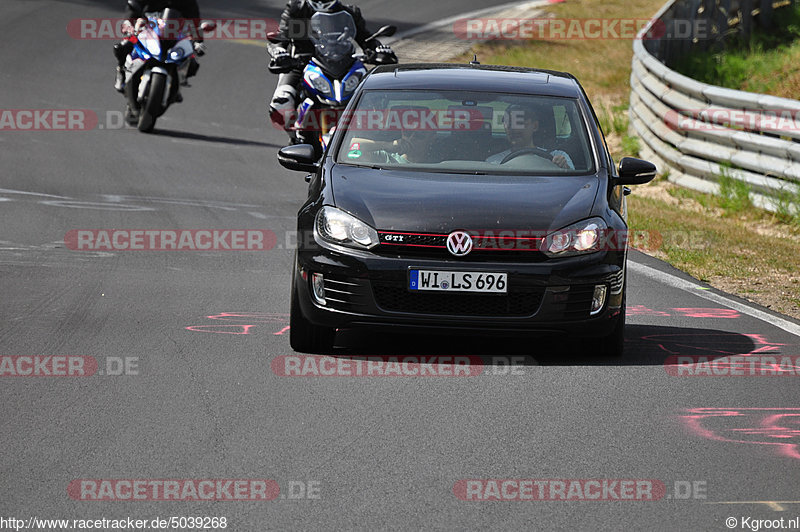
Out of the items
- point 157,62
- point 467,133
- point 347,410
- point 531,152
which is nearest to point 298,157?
point 467,133

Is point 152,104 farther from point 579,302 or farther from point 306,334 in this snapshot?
point 579,302

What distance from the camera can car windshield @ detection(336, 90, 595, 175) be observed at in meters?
7.77

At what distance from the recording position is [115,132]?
1739 cm

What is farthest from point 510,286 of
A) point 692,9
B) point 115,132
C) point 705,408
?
point 692,9

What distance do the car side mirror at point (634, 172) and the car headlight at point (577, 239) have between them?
0.71m

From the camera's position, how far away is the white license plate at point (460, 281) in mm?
6766

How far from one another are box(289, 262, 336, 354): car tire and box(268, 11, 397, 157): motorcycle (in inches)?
255

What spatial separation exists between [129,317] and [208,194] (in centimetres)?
551

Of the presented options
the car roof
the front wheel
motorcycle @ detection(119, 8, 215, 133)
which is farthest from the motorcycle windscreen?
the car roof

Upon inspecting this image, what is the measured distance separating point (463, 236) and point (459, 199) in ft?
1.11

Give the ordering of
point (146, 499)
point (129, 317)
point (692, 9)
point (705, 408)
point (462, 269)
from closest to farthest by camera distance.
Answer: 1. point (146, 499)
2. point (705, 408)
3. point (462, 269)
4. point (129, 317)
5. point (692, 9)

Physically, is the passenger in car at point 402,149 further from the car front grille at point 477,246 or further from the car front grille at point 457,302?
the car front grille at point 457,302

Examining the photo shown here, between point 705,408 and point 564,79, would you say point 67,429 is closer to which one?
point 705,408

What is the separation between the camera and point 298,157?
791 centimetres
